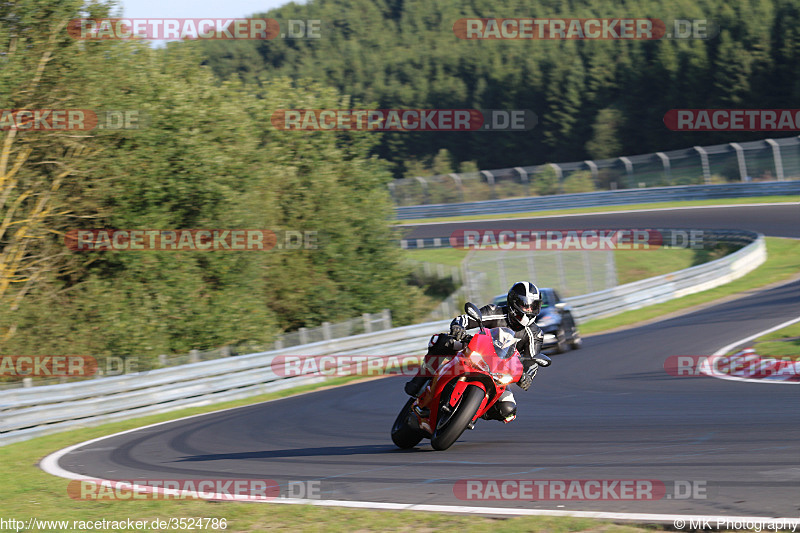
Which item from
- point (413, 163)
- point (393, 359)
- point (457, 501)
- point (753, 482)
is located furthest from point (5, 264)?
point (413, 163)

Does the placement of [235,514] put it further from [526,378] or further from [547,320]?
[547,320]

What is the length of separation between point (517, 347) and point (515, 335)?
178 millimetres

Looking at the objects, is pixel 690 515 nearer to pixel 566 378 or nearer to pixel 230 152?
pixel 566 378

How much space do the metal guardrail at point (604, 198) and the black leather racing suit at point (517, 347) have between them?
1184 inches

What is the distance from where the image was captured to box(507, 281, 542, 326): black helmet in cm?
762

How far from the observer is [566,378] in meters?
14.0

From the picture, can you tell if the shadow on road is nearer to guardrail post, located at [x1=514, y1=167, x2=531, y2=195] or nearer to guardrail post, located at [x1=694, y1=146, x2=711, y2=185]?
guardrail post, located at [x1=694, y1=146, x2=711, y2=185]

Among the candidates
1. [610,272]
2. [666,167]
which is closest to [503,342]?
[610,272]

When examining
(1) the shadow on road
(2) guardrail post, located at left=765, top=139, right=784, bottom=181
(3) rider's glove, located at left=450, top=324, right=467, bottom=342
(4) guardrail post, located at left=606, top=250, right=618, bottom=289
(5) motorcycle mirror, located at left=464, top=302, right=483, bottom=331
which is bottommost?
(1) the shadow on road

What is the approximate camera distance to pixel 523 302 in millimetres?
7613

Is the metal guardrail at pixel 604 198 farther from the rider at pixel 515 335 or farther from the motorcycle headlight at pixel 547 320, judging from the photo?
the rider at pixel 515 335

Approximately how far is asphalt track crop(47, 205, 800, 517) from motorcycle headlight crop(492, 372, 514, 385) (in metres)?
0.69

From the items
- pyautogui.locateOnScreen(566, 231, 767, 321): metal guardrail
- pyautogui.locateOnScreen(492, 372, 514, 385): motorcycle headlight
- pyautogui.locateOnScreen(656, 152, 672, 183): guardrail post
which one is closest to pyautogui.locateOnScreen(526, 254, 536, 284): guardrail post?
pyautogui.locateOnScreen(566, 231, 767, 321): metal guardrail

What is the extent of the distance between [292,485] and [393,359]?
1218 cm
